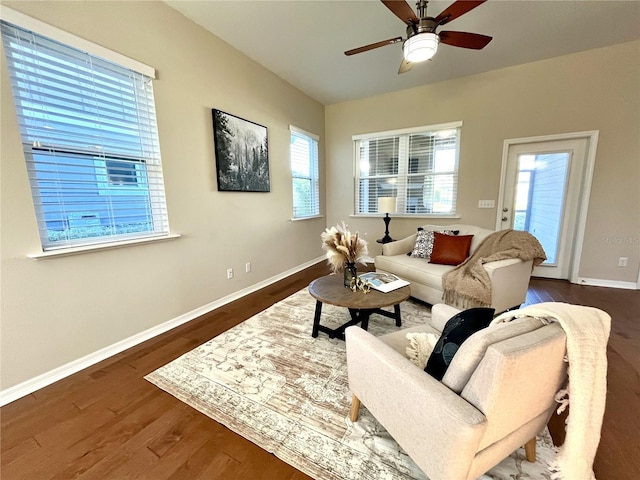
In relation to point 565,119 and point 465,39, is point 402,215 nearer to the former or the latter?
point 565,119

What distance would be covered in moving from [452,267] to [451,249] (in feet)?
0.84

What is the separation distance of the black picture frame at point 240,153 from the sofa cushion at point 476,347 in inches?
107

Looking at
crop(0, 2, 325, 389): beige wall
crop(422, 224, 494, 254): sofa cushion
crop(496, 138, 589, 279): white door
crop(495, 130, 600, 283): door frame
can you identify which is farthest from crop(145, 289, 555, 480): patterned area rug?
crop(495, 130, 600, 283): door frame

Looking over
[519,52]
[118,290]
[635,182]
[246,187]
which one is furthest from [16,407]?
[635,182]

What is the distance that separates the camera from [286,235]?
13.1 ft

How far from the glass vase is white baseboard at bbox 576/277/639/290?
353 centimetres

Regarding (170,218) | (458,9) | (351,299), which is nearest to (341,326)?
(351,299)

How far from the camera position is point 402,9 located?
1763 millimetres

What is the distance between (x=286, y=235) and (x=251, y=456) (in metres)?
2.99

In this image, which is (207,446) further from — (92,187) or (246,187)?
(246,187)

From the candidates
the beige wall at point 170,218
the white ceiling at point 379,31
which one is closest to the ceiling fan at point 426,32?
the white ceiling at point 379,31

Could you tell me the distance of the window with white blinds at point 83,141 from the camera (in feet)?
5.26

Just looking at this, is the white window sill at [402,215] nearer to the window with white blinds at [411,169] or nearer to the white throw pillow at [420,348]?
the window with white blinds at [411,169]

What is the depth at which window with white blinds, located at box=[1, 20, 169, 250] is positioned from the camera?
1.60 m
